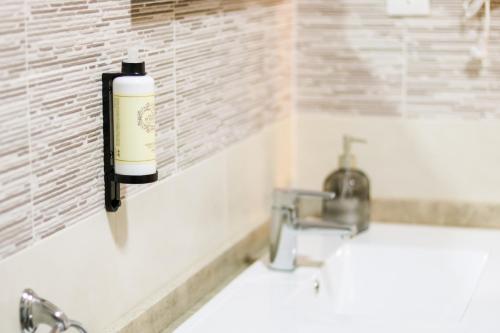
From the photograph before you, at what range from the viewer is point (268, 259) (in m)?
2.10

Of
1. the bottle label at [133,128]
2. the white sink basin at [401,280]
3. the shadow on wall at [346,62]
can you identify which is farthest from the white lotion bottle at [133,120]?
the shadow on wall at [346,62]

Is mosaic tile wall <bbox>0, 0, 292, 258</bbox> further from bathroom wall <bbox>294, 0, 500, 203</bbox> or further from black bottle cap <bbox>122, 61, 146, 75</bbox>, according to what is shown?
bathroom wall <bbox>294, 0, 500, 203</bbox>

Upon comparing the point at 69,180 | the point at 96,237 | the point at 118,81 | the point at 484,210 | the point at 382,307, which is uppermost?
the point at 118,81

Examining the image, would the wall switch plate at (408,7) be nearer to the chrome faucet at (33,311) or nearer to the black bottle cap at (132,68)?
the black bottle cap at (132,68)

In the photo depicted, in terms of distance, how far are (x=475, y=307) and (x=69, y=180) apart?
860 millimetres

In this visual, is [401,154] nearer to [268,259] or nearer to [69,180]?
[268,259]

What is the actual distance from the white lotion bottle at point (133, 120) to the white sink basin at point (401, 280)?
2.28 feet

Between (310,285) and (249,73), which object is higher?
(249,73)

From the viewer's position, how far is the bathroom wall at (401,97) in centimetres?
238

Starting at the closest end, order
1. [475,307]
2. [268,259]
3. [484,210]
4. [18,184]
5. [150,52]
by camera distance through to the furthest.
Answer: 1. [18,184]
2. [150,52]
3. [475,307]
4. [268,259]
5. [484,210]

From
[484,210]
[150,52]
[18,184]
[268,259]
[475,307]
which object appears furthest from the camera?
[484,210]

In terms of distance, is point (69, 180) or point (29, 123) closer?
point (29, 123)

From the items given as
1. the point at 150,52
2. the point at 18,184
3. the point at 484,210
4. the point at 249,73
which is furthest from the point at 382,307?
the point at 18,184

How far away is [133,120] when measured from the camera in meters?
1.48
